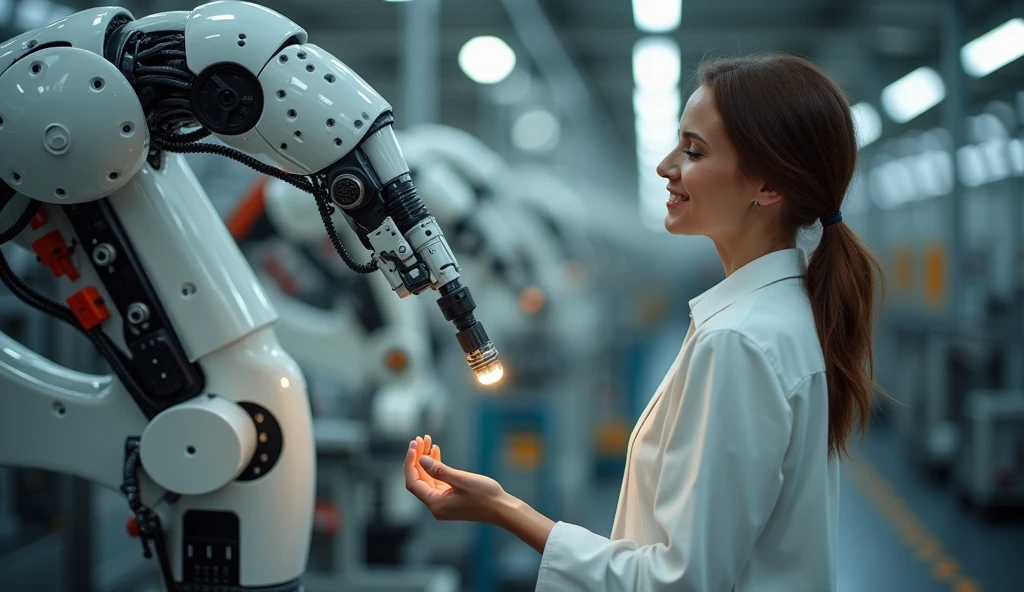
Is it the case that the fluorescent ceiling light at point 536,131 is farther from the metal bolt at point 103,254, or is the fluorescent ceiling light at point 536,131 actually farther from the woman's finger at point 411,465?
the woman's finger at point 411,465

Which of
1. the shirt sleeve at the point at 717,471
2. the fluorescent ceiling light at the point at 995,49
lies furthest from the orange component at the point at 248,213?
the fluorescent ceiling light at the point at 995,49

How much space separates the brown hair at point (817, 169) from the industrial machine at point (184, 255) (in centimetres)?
55

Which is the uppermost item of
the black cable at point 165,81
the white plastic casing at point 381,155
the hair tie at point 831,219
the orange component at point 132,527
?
the black cable at point 165,81

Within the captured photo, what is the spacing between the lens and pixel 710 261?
35156mm

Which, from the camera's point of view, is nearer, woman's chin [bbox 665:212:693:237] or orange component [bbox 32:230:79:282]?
woman's chin [bbox 665:212:693:237]

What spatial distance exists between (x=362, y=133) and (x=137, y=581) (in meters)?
4.15

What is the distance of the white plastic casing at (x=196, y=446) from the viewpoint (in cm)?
162

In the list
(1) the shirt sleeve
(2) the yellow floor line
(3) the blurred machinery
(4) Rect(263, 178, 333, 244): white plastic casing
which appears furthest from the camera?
(3) the blurred machinery

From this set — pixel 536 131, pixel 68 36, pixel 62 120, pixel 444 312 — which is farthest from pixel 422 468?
pixel 536 131

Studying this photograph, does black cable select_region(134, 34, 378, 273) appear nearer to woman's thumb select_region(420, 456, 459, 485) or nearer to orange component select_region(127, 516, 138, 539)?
woman's thumb select_region(420, 456, 459, 485)

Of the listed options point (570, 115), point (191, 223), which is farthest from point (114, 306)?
point (570, 115)

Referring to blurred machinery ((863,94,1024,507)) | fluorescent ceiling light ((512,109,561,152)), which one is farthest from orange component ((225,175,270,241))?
fluorescent ceiling light ((512,109,561,152))

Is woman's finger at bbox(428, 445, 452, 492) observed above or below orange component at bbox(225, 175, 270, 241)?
below

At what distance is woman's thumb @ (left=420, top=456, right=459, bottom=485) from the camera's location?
55.8 inches
